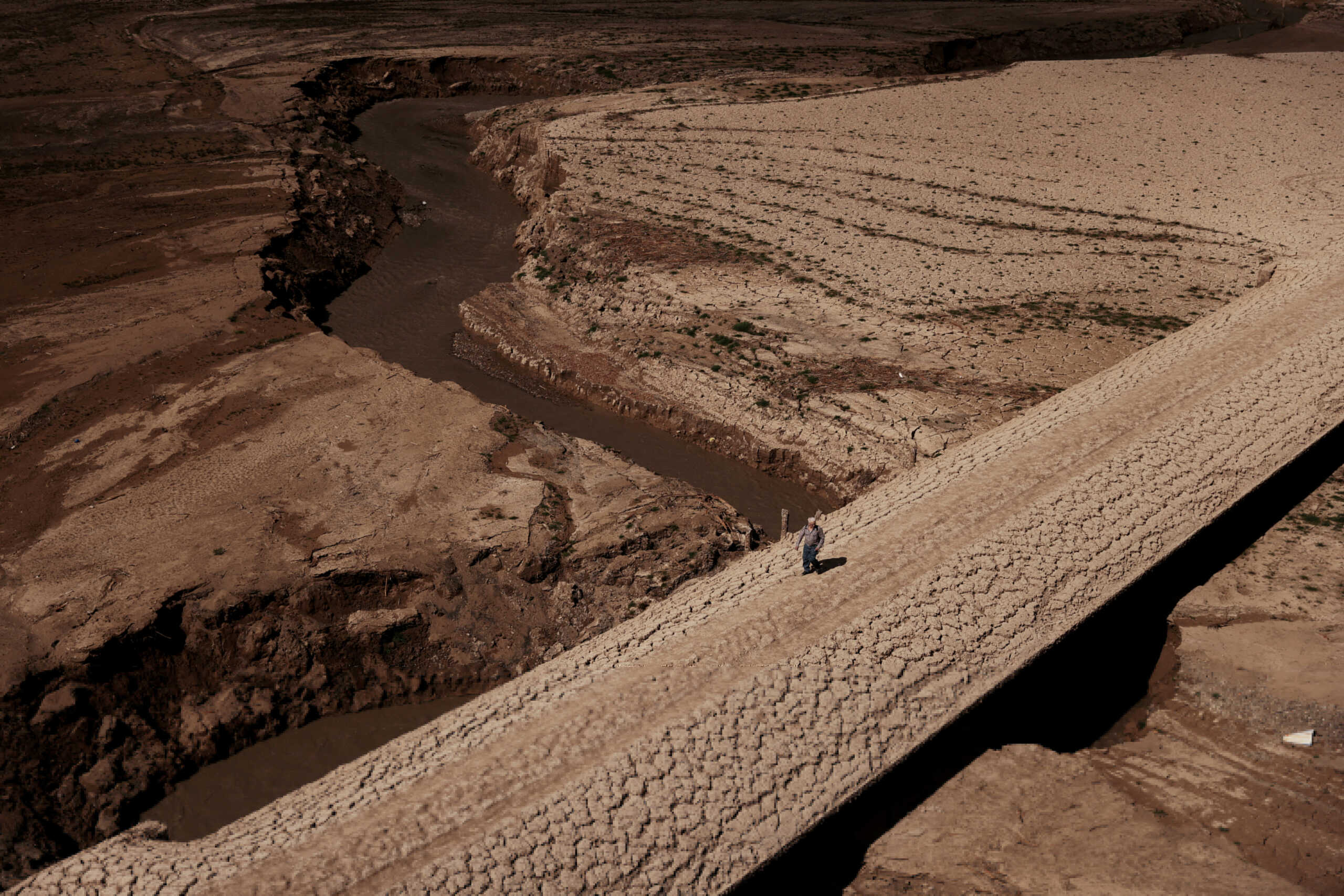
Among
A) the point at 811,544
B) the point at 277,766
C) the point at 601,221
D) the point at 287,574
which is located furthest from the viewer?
the point at 601,221

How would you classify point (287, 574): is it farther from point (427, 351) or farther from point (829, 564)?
point (427, 351)

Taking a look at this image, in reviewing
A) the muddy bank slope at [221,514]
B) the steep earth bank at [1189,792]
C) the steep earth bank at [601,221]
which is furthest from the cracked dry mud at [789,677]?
the steep earth bank at [601,221]

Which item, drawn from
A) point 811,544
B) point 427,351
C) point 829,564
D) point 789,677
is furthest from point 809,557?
point 427,351

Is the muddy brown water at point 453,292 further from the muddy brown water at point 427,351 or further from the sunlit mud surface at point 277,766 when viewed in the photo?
the sunlit mud surface at point 277,766

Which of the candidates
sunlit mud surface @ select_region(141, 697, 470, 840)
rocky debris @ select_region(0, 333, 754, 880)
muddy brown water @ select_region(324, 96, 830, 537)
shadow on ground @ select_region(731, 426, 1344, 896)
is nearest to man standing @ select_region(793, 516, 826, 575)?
rocky debris @ select_region(0, 333, 754, 880)

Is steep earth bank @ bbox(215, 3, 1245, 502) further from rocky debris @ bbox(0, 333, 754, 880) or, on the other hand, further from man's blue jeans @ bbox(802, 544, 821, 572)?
man's blue jeans @ bbox(802, 544, 821, 572)
